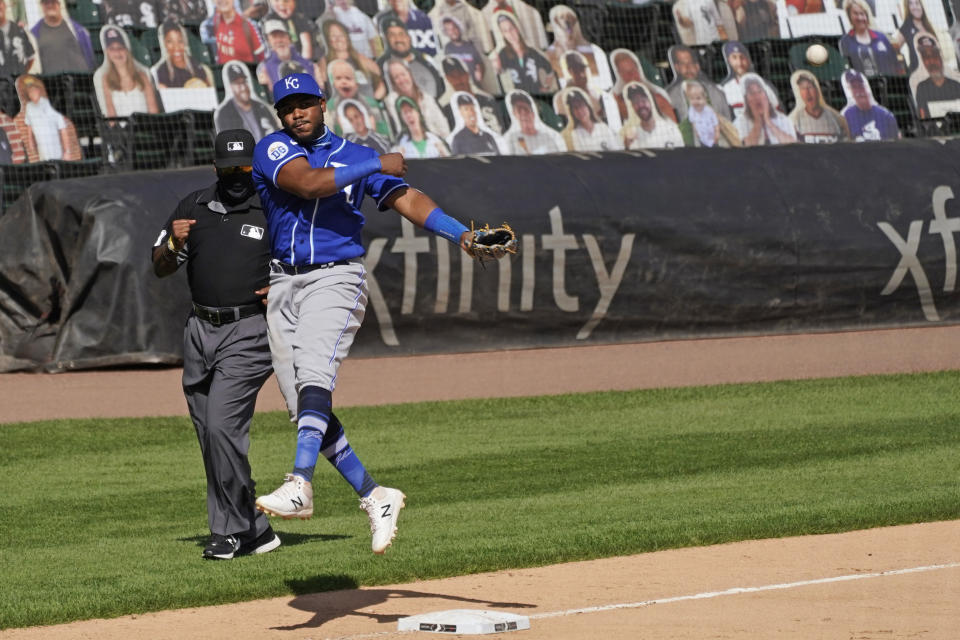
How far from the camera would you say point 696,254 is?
59.4ft

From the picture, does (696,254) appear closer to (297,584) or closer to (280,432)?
(280,432)

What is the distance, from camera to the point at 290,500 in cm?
593

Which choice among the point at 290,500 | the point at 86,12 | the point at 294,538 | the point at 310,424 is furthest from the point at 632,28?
the point at 290,500

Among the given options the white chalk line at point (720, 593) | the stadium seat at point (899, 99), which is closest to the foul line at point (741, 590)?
the white chalk line at point (720, 593)

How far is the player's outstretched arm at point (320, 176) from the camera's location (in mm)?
6230

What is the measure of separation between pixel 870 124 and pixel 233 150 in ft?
50.3

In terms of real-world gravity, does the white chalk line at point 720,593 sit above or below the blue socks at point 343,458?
below

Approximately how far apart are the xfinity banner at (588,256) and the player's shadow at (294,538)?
306 inches

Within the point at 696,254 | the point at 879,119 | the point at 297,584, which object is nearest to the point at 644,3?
the point at 879,119

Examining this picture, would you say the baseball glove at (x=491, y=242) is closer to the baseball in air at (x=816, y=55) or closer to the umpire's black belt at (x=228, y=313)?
the umpire's black belt at (x=228, y=313)

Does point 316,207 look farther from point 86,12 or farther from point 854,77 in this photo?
point 854,77

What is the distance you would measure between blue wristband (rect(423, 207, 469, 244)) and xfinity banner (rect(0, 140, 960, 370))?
9975 mm

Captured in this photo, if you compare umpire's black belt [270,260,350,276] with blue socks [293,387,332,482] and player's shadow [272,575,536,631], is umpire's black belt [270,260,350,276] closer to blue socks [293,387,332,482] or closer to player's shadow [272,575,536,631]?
blue socks [293,387,332,482]

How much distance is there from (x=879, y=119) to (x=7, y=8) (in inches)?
450
